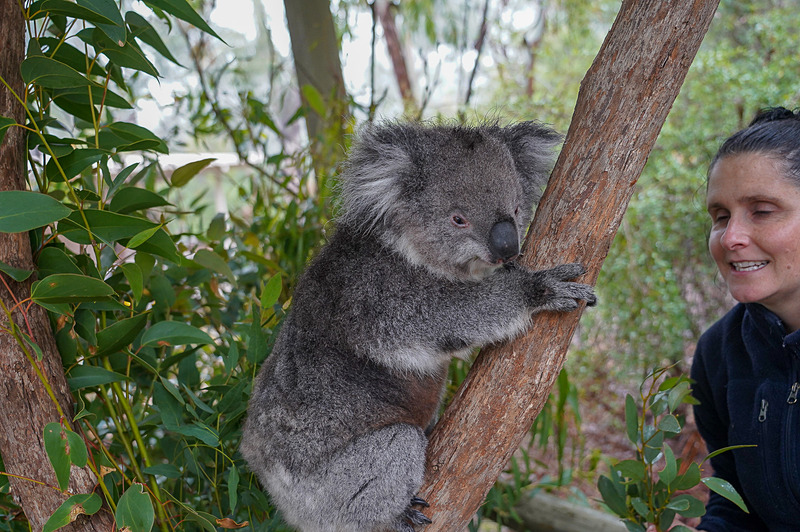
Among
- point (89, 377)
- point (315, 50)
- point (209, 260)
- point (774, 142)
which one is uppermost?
point (315, 50)

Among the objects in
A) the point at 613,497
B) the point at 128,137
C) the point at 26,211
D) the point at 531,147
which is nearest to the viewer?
the point at 26,211

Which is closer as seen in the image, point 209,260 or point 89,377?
point 89,377

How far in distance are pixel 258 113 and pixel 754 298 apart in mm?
1920

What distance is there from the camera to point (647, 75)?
1.41 m

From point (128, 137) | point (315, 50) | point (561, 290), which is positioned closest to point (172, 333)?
point (128, 137)

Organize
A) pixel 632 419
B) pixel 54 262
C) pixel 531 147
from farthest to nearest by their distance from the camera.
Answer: pixel 531 147, pixel 632 419, pixel 54 262

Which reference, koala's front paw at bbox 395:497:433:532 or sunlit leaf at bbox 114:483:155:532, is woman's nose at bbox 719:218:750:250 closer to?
koala's front paw at bbox 395:497:433:532

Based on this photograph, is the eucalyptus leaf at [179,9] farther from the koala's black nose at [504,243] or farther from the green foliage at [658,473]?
the green foliage at [658,473]

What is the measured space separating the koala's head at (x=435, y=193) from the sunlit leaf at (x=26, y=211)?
767 mm

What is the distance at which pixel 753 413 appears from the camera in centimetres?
177

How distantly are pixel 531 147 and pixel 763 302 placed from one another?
80cm

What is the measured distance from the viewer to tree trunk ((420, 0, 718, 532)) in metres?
1.41

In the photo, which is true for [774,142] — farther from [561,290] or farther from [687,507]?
[687,507]

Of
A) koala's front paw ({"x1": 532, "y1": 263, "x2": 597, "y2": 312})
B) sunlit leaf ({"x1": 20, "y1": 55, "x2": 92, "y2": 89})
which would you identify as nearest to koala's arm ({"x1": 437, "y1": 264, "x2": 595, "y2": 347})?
koala's front paw ({"x1": 532, "y1": 263, "x2": 597, "y2": 312})
